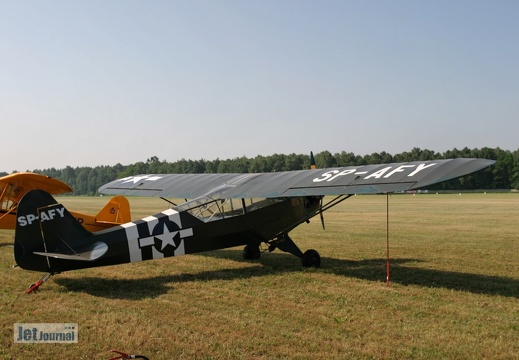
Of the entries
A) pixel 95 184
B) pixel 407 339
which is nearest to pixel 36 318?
pixel 407 339

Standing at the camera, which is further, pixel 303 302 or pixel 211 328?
pixel 303 302

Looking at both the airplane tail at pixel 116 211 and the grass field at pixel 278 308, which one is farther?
the airplane tail at pixel 116 211

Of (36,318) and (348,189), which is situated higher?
(348,189)

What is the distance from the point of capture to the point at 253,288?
7.43m

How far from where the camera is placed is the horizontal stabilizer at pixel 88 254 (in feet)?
22.3

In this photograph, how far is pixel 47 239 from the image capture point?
23.0 ft

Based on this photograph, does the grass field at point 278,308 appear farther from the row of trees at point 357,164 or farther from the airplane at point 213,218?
the row of trees at point 357,164

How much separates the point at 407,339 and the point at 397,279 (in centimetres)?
341

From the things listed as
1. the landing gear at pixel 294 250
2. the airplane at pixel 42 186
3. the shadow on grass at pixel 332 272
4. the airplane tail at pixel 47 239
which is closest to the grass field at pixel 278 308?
the shadow on grass at pixel 332 272

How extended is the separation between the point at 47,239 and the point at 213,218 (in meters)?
3.13

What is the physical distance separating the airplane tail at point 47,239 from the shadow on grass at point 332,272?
21.1 inches

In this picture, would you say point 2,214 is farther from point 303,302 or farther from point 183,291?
point 303,302
